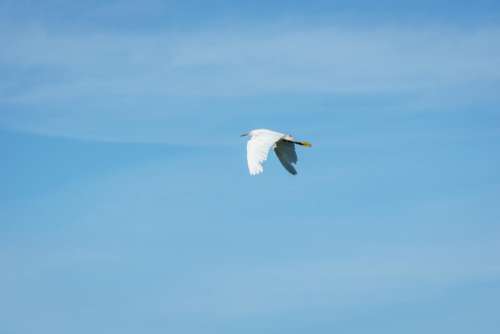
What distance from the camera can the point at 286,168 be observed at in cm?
10200

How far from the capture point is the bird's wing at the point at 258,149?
9112 cm

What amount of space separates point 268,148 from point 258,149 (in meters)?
0.86

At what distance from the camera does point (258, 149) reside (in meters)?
93.5

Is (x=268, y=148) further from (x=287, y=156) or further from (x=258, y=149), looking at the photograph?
(x=287, y=156)

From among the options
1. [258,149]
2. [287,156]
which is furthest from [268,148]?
[287,156]

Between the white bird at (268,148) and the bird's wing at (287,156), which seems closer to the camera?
the white bird at (268,148)

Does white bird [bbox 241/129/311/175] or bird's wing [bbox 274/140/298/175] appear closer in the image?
white bird [bbox 241/129/311/175]

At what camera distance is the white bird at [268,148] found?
301 ft

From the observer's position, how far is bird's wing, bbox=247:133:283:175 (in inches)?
3588

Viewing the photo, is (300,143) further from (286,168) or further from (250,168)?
(250,168)

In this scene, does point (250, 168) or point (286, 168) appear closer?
point (250, 168)

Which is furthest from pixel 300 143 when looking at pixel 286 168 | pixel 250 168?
pixel 250 168

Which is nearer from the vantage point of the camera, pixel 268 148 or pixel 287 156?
pixel 268 148

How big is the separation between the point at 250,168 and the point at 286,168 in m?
11.6
